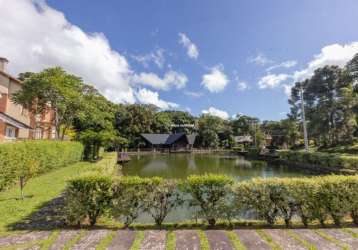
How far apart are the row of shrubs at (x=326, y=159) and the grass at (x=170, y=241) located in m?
18.8

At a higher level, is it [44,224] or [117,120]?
[117,120]

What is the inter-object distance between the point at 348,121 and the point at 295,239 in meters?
32.3

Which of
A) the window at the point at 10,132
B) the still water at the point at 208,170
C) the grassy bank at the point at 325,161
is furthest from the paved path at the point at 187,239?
the window at the point at 10,132

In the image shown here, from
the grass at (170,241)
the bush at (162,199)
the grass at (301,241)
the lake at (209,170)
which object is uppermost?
the bush at (162,199)

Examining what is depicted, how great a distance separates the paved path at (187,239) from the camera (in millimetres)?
3760

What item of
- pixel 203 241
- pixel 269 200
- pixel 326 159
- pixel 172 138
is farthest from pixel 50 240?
pixel 172 138

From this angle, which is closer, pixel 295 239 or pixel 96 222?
pixel 295 239

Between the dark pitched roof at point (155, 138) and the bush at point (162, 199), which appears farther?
the dark pitched roof at point (155, 138)

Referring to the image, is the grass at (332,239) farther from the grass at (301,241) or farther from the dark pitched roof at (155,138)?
the dark pitched roof at (155,138)

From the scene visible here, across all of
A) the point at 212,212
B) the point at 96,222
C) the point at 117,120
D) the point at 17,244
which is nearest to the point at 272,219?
the point at 212,212

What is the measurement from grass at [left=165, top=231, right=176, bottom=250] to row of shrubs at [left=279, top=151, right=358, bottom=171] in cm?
1882

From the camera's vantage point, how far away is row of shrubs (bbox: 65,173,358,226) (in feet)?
16.1

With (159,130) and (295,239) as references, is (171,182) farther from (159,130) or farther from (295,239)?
(159,130)

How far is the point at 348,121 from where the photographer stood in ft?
92.7
